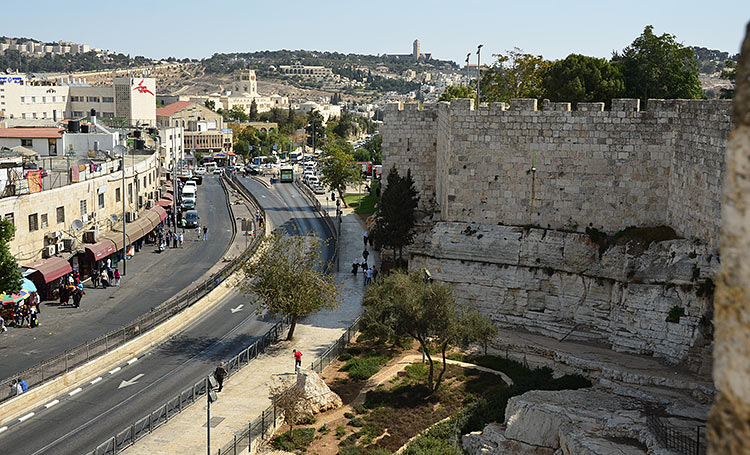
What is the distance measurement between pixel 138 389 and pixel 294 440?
5565 mm

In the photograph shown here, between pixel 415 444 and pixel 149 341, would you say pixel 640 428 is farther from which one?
pixel 149 341

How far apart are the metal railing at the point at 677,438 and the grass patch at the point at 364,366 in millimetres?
9447

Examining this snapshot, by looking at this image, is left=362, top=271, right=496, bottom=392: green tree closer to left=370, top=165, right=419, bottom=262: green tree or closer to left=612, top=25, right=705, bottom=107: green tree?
left=370, top=165, right=419, bottom=262: green tree

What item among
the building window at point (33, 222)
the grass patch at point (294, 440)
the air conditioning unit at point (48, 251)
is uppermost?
the building window at point (33, 222)

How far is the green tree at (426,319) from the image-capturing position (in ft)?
79.7

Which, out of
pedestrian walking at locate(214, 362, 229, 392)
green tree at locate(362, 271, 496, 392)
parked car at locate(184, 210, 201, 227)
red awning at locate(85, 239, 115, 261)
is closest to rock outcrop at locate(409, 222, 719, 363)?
green tree at locate(362, 271, 496, 392)

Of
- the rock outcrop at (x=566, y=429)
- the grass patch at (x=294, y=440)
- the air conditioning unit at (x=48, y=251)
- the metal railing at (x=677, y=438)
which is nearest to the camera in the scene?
the metal railing at (x=677, y=438)

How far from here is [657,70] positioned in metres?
40.5

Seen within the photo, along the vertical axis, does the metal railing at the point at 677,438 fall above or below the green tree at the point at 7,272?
below

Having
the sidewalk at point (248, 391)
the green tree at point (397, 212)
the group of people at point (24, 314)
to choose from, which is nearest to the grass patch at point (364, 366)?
the sidewalk at point (248, 391)

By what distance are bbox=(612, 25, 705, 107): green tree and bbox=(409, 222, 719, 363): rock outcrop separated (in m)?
15.5

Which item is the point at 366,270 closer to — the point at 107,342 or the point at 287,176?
the point at 107,342

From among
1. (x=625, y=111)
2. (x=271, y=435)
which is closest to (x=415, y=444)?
(x=271, y=435)

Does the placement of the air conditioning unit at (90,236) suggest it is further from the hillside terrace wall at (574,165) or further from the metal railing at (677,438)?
the metal railing at (677,438)
